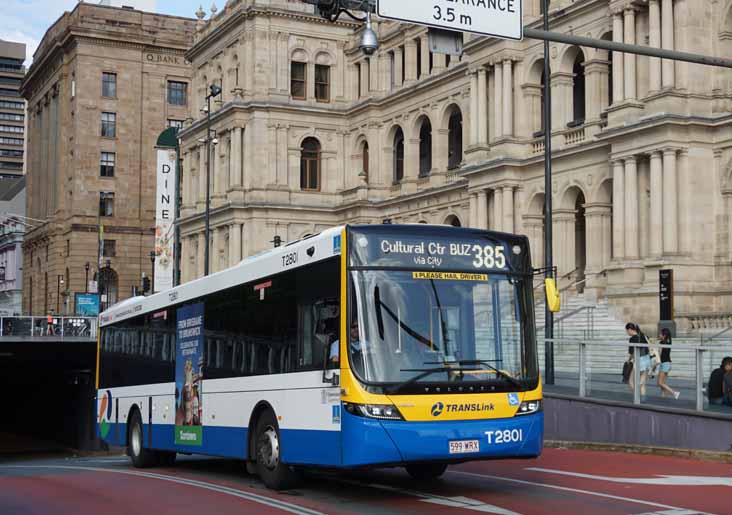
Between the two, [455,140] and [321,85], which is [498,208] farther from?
[321,85]

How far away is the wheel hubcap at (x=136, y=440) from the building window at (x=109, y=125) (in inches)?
3236

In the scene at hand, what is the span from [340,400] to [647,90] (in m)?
30.1

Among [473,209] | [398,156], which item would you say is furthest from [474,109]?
[398,156]

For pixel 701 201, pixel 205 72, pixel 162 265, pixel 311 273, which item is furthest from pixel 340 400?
pixel 205 72

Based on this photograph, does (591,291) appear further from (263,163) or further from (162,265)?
(263,163)

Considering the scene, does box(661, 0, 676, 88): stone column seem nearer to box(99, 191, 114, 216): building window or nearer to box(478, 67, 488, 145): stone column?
box(478, 67, 488, 145): stone column

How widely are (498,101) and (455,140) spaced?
10.6m

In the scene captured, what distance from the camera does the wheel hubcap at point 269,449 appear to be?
15141 millimetres

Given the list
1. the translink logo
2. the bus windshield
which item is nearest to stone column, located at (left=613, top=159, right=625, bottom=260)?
the bus windshield

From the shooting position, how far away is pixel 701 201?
130 ft

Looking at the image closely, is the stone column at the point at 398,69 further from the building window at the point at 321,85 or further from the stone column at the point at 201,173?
the stone column at the point at 201,173

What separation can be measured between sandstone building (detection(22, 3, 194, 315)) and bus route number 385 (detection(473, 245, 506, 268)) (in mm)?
86460

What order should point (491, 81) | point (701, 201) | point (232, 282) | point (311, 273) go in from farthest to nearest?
point (491, 81)
point (701, 201)
point (232, 282)
point (311, 273)

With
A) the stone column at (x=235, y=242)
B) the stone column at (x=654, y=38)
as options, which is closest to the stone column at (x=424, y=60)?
the stone column at (x=235, y=242)
